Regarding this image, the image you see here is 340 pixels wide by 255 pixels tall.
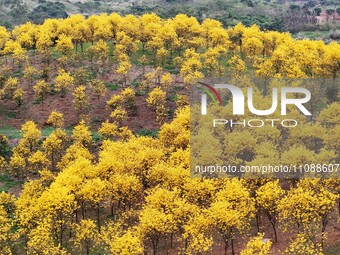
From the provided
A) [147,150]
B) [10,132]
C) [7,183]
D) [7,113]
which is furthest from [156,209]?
[7,113]

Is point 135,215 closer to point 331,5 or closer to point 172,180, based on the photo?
point 172,180

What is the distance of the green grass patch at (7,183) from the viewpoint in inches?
2130

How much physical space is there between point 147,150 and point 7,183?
1943 centimetres

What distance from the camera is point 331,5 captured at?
7569 inches

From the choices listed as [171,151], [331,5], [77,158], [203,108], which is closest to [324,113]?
[203,108]

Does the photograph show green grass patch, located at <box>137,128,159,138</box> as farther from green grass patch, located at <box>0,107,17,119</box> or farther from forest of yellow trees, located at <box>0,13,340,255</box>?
green grass patch, located at <box>0,107,17,119</box>

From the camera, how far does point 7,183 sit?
55031 mm

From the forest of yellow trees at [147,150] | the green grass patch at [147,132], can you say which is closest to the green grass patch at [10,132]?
the forest of yellow trees at [147,150]

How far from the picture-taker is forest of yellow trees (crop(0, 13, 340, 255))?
3769cm

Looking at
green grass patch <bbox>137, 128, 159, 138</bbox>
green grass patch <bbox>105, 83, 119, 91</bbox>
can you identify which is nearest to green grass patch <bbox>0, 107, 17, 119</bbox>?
green grass patch <bbox>105, 83, 119, 91</bbox>

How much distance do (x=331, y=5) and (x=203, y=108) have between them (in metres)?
159

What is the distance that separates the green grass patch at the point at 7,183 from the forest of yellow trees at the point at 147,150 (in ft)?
4.66

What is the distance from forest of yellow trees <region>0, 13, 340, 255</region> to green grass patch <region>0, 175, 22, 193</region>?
55.9 inches

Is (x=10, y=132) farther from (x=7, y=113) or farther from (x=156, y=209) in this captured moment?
(x=156, y=209)
